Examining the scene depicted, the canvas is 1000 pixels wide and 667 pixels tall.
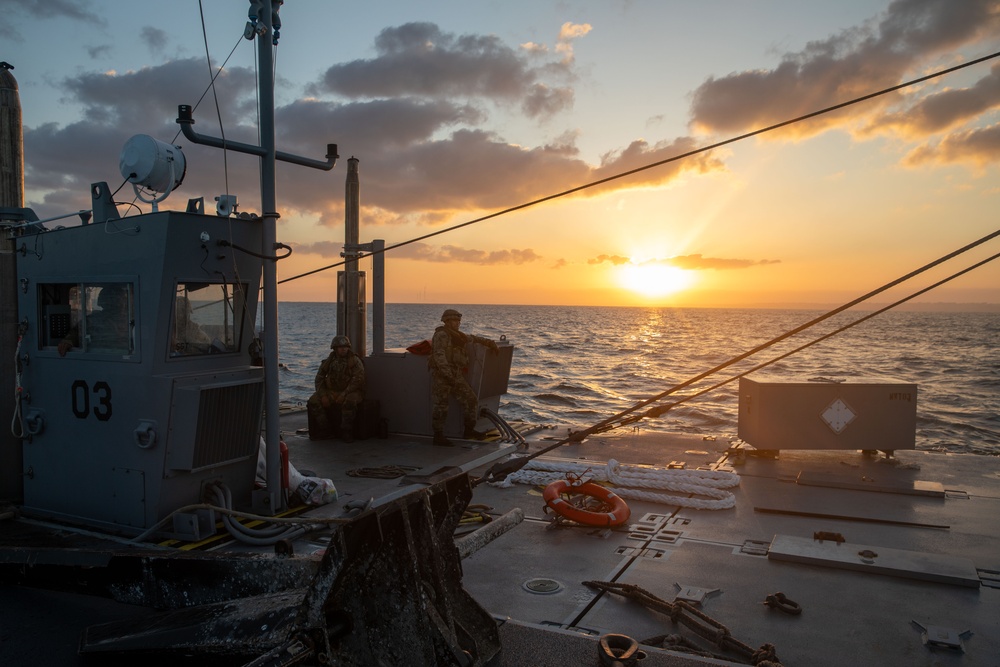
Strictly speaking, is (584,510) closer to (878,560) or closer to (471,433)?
(878,560)

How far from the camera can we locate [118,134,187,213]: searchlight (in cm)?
639

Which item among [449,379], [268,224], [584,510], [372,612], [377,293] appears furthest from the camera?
[377,293]

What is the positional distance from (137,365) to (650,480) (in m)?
5.45

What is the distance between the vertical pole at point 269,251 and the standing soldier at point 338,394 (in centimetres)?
388

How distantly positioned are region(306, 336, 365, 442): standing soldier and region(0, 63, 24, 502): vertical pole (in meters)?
4.15

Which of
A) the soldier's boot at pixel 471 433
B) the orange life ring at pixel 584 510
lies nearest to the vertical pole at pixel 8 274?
the orange life ring at pixel 584 510

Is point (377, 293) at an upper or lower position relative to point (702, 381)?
upper

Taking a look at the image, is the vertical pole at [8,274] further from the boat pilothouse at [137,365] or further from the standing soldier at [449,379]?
the standing soldier at [449,379]

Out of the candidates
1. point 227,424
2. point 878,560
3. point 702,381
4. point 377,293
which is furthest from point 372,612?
point 702,381

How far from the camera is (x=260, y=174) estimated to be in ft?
22.9

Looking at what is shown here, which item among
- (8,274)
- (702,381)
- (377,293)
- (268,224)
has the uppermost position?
(268,224)

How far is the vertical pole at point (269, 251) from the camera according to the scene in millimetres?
6895

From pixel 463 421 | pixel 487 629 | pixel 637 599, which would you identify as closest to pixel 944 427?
pixel 463 421

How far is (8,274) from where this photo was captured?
24.0 ft
